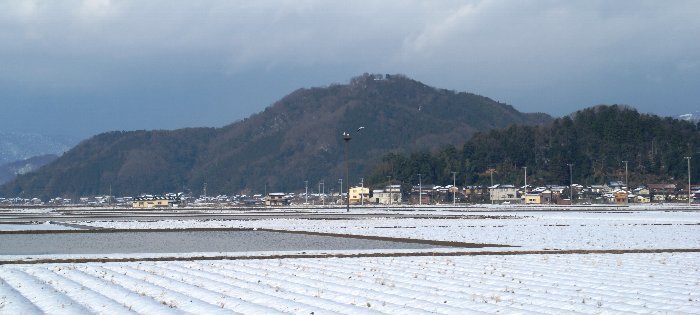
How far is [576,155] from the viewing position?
154000mm

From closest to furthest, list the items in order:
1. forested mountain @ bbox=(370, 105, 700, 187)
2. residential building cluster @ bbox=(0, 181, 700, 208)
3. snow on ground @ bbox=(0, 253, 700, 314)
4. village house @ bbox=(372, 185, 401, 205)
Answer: snow on ground @ bbox=(0, 253, 700, 314) → residential building cluster @ bbox=(0, 181, 700, 208) → village house @ bbox=(372, 185, 401, 205) → forested mountain @ bbox=(370, 105, 700, 187)

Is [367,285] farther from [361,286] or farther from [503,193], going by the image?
[503,193]

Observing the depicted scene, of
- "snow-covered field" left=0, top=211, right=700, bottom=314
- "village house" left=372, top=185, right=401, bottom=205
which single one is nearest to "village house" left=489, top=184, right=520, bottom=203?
"village house" left=372, top=185, right=401, bottom=205

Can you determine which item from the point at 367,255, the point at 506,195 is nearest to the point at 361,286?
the point at 367,255

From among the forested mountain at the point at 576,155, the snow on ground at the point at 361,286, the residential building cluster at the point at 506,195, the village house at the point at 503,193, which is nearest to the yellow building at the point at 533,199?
the residential building cluster at the point at 506,195

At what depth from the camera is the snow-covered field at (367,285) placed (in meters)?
11.4

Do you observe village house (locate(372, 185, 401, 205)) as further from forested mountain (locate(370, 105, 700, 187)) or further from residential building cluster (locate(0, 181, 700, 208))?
forested mountain (locate(370, 105, 700, 187))

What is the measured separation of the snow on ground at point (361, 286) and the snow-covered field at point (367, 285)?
15mm

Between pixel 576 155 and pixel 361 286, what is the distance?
480ft

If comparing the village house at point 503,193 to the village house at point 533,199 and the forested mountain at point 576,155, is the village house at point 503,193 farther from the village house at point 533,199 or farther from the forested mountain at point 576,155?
the forested mountain at point 576,155

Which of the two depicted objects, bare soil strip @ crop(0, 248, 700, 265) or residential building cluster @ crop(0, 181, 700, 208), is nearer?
bare soil strip @ crop(0, 248, 700, 265)

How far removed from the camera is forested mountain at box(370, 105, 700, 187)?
150250 millimetres

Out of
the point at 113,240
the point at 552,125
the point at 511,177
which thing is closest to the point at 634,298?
the point at 113,240

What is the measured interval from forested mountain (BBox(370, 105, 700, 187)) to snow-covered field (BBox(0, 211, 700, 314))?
131 metres
